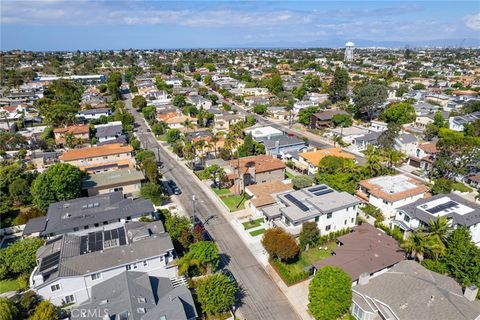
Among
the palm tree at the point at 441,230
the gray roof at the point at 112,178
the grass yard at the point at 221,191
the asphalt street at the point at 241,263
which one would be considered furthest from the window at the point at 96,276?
the palm tree at the point at 441,230

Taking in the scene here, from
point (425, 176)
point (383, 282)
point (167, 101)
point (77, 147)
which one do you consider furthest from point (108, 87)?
point (383, 282)

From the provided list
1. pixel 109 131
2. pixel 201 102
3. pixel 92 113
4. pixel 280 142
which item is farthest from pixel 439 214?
pixel 92 113

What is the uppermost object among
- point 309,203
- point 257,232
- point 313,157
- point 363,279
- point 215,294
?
point 309,203

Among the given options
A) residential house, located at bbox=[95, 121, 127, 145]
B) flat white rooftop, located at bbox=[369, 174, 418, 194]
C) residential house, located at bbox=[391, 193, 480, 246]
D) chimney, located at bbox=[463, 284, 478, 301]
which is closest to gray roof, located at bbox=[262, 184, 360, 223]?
residential house, located at bbox=[391, 193, 480, 246]

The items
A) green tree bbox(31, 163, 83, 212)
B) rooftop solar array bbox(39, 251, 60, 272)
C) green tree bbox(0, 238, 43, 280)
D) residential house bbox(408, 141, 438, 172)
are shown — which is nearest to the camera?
rooftop solar array bbox(39, 251, 60, 272)

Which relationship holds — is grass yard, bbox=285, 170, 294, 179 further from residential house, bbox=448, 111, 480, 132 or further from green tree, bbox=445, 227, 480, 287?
residential house, bbox=448, 111, 480, 132

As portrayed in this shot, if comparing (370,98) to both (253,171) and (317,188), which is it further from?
(317,188)

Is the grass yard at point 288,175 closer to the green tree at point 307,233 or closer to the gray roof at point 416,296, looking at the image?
the green tree at point 307,233
